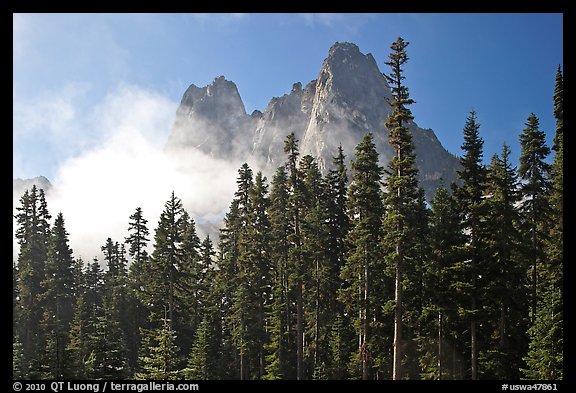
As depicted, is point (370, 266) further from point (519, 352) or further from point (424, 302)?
point (519, 352)

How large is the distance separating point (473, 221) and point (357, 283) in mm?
9621

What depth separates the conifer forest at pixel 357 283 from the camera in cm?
2241

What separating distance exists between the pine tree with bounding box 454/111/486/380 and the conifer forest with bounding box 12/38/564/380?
0.25ft

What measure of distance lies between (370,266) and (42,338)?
37154mm

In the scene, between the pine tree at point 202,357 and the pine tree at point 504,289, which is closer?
the pine tree at point 504,289

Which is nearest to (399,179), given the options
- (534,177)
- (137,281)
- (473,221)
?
(473,221)

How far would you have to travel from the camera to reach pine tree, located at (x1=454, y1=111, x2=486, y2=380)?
23.2 metres

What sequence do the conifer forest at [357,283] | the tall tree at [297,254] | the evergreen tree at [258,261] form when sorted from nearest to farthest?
1. the conifer forest at [357,283]
2. the tall tree at [297,254]
3. the evergreen tree at [258,261]

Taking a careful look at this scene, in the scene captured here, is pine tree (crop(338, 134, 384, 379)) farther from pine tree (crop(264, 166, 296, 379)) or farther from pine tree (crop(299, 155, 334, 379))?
pine tree (crop(264, 166, 296, 379))

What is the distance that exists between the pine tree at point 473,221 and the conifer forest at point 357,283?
0.08 meters

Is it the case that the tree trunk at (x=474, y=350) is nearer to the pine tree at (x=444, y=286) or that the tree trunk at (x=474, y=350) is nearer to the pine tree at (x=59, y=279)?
the pine tree at (x=444, y=286)

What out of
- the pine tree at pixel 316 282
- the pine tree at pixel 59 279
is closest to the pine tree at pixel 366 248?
the pine tree at pixel 316 282

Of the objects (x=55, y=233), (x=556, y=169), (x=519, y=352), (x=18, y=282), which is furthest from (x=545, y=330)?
(x=18, y=282)

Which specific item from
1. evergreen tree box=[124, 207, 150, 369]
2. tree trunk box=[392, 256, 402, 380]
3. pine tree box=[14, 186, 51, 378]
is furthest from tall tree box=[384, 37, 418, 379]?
pine tree box=[14, 186, 51, 378]
